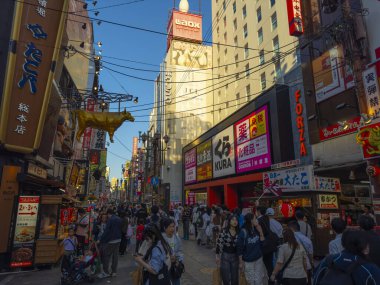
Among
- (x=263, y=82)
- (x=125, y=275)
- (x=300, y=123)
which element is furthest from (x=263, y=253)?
(x=263, y=82)

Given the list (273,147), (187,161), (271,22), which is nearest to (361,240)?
(273,147)

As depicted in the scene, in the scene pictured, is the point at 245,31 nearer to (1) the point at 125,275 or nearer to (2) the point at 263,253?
(1) the point at 125,275

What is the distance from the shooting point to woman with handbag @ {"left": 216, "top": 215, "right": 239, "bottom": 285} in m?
6.12

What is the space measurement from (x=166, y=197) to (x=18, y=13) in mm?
36451

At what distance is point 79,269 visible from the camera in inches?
A: 320

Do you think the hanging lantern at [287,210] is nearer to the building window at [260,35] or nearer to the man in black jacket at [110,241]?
the man in black jacket at [110,241]

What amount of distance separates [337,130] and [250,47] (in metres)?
18.6

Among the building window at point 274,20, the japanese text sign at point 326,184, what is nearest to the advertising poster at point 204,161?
the building window at point 274,20

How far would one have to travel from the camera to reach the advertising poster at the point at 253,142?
19.6 meters

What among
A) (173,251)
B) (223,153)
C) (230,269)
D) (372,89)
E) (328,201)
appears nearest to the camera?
(173,251)

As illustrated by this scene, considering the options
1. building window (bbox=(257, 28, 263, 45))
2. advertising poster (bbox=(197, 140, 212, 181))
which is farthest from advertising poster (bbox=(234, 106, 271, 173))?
building window (bbox=(257, 28, 263, 45))

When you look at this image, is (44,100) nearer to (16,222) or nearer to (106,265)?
(16,222)

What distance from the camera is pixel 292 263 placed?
4.94 m

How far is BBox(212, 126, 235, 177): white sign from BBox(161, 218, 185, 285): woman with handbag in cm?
1917
